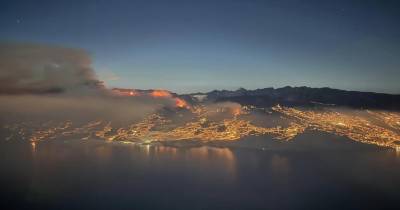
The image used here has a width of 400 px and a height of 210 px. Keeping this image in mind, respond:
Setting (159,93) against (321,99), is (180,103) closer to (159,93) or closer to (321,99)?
(159,93)

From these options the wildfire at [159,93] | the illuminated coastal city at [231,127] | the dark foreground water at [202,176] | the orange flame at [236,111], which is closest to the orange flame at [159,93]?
the wildfire at [159,93]

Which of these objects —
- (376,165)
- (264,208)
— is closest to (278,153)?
(376,165)

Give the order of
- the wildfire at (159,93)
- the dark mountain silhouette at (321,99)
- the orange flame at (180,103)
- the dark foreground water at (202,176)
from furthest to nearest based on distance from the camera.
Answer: the wildfire at (159,93) < the orange flame at (180,103) < the dark mountain silhouette at (321,99) < the dark foreground water at (202,176)

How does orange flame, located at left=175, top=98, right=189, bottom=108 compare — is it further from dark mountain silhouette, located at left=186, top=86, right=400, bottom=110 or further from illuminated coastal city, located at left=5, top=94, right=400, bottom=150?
dark mountain silhouette, located at left=186, top=86, right=400, bottom=110

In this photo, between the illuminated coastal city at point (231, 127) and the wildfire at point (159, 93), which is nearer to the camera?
the illuminated coastal city at point (231, 127)

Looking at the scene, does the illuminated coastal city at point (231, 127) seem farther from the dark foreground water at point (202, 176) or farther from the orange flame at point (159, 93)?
the orange flame at point (159, 93)

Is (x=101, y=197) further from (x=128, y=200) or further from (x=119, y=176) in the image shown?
(x=119, y=176)

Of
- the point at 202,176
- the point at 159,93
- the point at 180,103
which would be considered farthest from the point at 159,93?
the point at 202,176

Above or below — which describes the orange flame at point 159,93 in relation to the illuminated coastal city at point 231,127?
above
